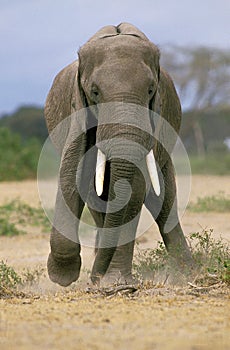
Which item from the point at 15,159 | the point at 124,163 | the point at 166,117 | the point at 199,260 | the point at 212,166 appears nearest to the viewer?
the point at 124,163

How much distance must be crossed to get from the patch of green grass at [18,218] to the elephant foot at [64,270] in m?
4.54

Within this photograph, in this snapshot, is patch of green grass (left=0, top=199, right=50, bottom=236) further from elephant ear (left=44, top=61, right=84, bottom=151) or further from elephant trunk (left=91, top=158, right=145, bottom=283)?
elephant trunk (left=91, top=158, right=145, bottom=283)

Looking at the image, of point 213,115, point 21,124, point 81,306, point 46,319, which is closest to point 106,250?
point 81,306

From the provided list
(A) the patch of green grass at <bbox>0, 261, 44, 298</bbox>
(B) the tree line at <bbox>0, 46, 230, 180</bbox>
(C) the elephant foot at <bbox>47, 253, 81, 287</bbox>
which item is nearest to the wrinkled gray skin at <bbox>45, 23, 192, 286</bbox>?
(C) the elephant foot at <bbox>47, 253, 81, 287</bbox>

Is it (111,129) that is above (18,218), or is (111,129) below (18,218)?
above

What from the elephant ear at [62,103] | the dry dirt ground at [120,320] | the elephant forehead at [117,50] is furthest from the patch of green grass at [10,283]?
the elephant forehead at [117,50]

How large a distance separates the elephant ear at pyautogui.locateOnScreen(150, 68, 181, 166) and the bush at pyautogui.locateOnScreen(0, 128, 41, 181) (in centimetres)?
1271

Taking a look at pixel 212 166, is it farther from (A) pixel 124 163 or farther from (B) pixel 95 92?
(A) pixel 124 163

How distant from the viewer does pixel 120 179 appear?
6270mm

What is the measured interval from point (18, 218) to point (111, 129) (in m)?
6.79

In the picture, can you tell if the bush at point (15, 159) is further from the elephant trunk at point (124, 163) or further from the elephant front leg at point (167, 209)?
the elephant trunk at point (124, 163)

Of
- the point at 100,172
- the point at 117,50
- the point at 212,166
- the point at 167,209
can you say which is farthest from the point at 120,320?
the point at 212,166

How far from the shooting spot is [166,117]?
25.2 ft

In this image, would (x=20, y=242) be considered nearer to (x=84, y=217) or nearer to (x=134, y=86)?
(x=84, y=217)
